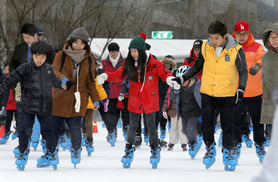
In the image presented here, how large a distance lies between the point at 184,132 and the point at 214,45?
3.13 meters

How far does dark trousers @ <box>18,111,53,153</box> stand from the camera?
6.61 m

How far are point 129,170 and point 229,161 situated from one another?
1.27 metres

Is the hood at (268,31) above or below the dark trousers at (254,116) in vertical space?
above

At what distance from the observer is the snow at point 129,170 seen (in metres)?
5.87

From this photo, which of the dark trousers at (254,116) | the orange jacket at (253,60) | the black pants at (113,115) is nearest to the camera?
the dark trousers at (254,116)

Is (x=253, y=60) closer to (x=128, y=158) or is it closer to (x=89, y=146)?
(x=128, y=158)

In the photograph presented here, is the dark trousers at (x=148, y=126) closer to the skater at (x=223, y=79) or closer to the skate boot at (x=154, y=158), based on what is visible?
the skate boot at (x=154, y=158)

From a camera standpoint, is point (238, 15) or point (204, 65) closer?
point (204, 65)

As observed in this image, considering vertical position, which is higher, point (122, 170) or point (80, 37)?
point (80, 37)

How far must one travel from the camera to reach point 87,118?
30.3ft

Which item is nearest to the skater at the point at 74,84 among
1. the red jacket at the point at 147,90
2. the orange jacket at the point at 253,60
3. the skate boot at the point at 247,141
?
Result: the red jacket at the point at 147,90

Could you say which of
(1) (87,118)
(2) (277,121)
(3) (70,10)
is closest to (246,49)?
(1) (87,118)

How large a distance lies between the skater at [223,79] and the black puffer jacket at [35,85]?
191 centimetres

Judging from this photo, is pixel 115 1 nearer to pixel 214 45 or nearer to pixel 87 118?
pixel 87 118
